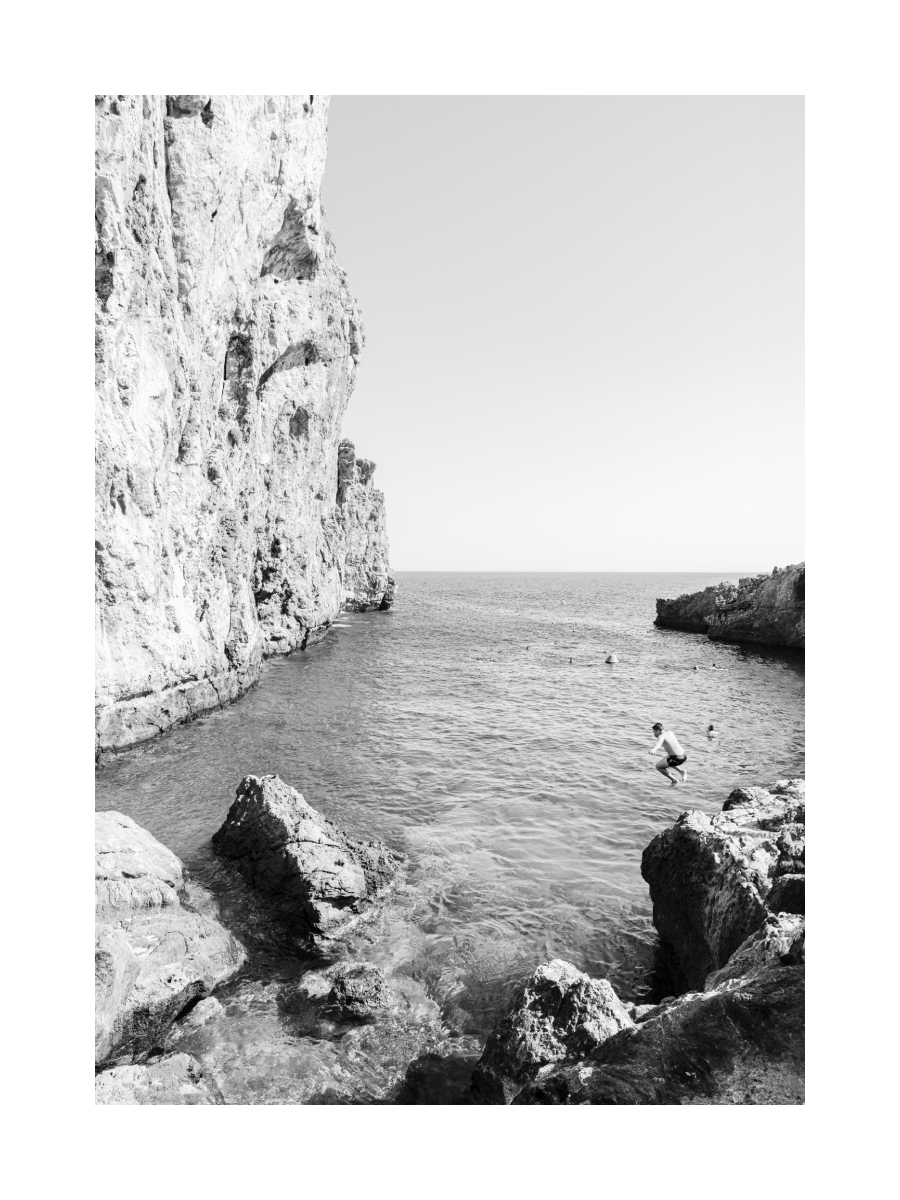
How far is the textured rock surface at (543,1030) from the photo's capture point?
226 inches

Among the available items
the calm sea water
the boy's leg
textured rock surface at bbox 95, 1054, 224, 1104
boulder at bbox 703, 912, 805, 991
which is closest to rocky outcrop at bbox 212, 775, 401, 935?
the calm sea water

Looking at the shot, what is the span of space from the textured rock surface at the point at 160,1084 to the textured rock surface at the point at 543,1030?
8.84 feet

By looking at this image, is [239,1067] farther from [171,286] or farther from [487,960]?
[171,286]

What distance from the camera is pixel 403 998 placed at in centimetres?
784

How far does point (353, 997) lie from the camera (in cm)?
755

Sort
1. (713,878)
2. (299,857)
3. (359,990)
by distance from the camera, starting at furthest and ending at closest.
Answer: (299,857)
(713,878)
(359,990)

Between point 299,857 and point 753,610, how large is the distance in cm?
4440

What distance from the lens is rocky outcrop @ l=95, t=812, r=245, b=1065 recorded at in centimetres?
665

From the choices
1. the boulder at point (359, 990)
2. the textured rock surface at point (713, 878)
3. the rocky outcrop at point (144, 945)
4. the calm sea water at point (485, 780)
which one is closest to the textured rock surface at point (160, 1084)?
the calm sea water at point (485, 780)

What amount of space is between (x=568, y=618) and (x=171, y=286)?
5523 centimetres

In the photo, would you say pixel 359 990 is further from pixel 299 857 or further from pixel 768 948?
pixel 768 948

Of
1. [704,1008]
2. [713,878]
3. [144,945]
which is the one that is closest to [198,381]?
[144,945]

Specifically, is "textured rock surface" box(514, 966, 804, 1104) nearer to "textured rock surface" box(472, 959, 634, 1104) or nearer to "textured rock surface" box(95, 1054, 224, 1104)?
"textured rock surface" box(472, 959, 634, 1104)

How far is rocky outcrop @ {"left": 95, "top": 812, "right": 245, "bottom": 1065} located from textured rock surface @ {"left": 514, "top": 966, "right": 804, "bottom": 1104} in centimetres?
→ 468
